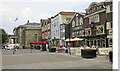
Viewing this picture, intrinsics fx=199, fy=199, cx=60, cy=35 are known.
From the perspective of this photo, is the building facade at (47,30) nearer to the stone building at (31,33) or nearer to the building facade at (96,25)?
the stone building at (31,33)

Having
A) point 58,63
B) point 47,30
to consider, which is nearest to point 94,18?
point 58,63

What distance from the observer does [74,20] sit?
4744 centimetres

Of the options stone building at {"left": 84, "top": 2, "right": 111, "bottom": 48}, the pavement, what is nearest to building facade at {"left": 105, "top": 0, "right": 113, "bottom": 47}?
stone building at {"left": 84, "top": 2, "right": 111, "bottom": 48}

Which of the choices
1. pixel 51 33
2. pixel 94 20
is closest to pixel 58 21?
pixel 51 33

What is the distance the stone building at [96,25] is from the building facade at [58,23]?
13.2 meters

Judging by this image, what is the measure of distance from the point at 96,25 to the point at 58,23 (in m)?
21.6

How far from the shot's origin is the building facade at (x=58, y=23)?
5516 cm

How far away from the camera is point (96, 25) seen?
36.7m

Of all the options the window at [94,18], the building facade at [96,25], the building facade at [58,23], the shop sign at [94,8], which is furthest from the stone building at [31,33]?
the window at [94,18]

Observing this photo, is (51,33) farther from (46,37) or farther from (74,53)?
(74,53)

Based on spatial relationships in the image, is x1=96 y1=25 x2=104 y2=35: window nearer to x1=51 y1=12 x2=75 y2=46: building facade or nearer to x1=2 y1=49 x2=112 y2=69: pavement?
x1=2 y1=49 x2=112 y2=69: pavement

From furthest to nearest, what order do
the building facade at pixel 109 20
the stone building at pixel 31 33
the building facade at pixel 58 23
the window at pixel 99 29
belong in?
the stone building at pixel 31 33 → the building facade at pixel 58 23 → the window at pixel 99 29 → the building facade at pixel 109 20

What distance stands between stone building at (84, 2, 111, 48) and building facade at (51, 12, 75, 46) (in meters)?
13.2

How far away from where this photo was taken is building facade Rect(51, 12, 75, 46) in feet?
181
